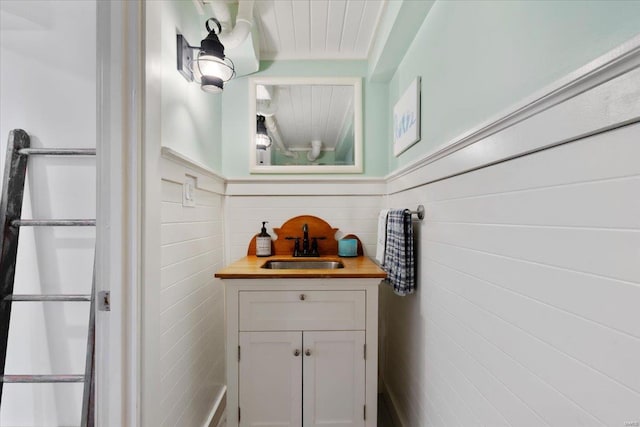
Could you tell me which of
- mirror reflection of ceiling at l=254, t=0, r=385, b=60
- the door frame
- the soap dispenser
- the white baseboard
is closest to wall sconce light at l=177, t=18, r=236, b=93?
the door frame

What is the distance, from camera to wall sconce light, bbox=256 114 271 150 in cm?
194

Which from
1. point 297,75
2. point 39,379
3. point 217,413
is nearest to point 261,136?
point 297,75

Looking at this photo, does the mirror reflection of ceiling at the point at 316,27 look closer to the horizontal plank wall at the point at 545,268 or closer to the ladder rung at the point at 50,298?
the horizontal plank wall at the point at 545,268

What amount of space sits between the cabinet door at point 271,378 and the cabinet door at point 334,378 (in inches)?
1.9

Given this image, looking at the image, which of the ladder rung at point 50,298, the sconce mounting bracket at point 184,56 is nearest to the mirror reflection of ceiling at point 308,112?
the sconce mounting bracket at point 184,56

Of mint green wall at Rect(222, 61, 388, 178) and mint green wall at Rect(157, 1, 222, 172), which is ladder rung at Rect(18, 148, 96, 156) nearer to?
mint green wall at Rect(157, 1, 222, 172)

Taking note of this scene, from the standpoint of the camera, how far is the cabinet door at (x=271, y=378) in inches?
53.3

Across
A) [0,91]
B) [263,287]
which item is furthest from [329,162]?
[0,91]

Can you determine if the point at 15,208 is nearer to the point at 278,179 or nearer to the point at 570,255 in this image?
the point at 278,179

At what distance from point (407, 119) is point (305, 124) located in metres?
0.76

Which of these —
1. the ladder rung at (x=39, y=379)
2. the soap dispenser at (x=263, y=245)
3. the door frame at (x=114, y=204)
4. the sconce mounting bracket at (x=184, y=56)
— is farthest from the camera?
the soap dispenser at (x=263, y=245)

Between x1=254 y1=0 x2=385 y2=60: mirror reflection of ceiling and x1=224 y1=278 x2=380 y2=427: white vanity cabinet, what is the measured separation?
1435 millimetres

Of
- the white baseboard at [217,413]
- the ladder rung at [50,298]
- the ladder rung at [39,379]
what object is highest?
the ladder rung at [50,298]

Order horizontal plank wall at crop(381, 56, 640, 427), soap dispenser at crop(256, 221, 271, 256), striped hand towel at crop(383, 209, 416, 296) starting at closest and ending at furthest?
horizontal plank wall at crop(381, 56, 640, 427), striped hand towel at crop(383, 209, 416, 296), soap dispenser at crop(256, 221, 271, 256)
